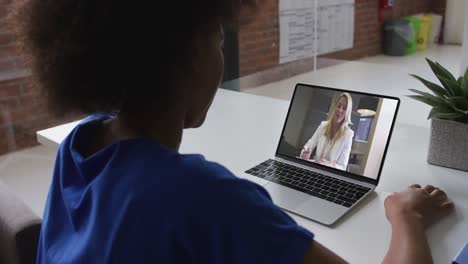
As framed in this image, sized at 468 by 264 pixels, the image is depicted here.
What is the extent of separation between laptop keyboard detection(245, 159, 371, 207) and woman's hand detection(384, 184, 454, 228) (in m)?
0.09

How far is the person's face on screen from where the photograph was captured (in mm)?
1174

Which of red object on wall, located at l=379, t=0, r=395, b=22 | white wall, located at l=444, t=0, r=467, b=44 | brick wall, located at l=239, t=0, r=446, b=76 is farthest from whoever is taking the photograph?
red object on wall, located at l=379, t=0, r=395, b=22

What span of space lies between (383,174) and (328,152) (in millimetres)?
156

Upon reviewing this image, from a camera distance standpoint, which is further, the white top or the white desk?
the white top

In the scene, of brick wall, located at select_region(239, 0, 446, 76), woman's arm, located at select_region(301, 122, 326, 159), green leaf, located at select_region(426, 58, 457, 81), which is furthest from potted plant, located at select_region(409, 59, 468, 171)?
brick wall, located at select_region(239, 0, 446, 76)

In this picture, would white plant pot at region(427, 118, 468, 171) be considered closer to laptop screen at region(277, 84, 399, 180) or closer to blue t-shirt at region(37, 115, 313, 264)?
laptop screen at region(277, 84, 399, 180)

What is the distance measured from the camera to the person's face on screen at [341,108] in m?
1.17

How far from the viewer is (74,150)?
0.69 metres

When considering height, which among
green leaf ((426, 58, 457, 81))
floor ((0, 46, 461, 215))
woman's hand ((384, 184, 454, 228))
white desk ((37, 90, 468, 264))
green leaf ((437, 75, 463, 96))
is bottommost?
floor ((0, 46, 461, 215))

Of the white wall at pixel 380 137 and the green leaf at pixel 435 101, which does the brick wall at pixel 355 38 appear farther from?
the white wall at pixel 380 137

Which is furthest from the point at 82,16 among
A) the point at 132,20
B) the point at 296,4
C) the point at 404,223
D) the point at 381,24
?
the point at 381,24

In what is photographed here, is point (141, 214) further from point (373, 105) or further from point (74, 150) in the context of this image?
point (373, 105)

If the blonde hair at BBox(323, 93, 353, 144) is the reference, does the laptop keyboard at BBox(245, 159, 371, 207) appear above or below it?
below

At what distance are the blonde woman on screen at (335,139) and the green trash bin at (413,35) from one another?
2.00 metres
